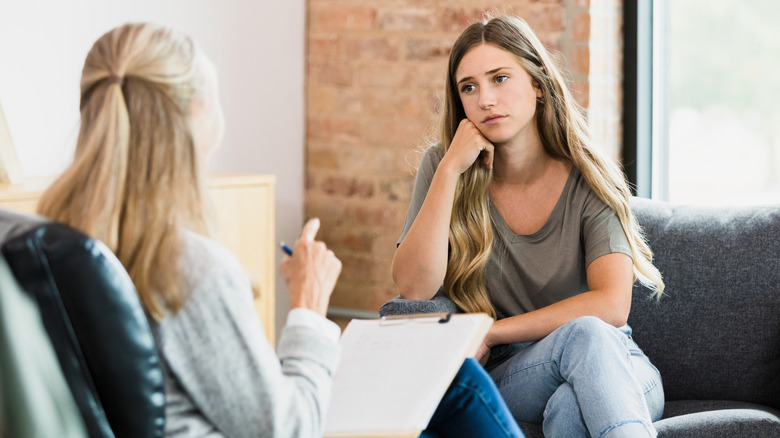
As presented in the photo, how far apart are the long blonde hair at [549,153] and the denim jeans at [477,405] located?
51cm

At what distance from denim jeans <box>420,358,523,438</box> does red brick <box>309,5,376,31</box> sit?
2.11 metres

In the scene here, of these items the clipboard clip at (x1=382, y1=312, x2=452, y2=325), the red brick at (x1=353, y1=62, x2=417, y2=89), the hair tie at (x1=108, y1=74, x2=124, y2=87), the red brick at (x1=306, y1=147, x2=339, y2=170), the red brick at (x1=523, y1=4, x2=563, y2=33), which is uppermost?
the red brick at (x1=523, y1=4, x2=563, y2=33)

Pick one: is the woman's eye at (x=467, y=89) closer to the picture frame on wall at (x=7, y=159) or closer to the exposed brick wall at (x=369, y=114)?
the exposed brick wall at (x=369, y=114)

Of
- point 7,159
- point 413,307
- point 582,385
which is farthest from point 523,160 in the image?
point 7,159

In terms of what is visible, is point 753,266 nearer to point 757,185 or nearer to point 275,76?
point 757,185

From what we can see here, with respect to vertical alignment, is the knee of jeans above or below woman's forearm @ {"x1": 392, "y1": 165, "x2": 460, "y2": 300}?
below

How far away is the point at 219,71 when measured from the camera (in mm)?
3229

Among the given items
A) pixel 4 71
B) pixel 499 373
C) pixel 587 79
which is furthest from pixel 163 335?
pixel 587 79

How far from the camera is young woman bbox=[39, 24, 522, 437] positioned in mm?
1038

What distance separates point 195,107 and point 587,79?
2022mm

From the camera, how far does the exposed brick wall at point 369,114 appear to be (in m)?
3.22

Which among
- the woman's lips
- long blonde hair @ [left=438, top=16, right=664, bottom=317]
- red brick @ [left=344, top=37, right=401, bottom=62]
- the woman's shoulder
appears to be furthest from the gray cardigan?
red brick @ [left=344, top=37, right=401, bottom=62]

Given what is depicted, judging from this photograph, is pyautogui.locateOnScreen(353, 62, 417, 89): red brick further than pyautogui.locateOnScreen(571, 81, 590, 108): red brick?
Yes

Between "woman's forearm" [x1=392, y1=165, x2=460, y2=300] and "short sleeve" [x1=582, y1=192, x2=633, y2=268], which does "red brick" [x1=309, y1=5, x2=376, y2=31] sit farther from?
"short sleeve" [x1=582, y1=192, x2=633, y2=268]
